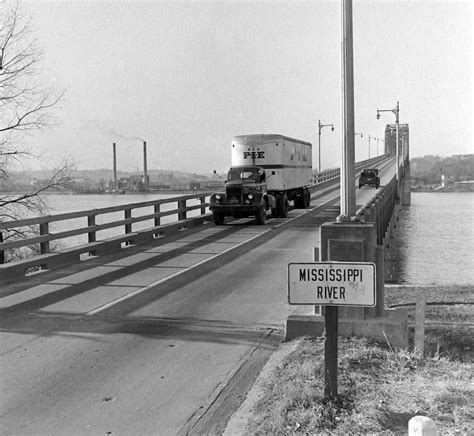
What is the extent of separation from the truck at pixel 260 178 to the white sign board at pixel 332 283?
19179 mm

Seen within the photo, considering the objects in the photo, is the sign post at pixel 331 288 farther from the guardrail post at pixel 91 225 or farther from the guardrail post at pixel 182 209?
the guardrail post at pixel 182 209

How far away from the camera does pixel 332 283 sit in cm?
509

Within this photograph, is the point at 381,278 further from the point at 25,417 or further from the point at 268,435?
the point at 25,417

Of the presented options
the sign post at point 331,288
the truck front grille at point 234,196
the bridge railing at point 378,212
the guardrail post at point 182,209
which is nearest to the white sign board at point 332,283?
the sign post at point 331,288

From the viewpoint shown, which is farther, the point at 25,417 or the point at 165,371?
the point at 165,371

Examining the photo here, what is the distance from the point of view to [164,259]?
15.2 metres

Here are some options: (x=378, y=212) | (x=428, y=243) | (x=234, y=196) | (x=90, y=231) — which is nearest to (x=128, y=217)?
(x=90, y=231)

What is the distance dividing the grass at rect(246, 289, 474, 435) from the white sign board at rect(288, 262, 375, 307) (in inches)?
33.8

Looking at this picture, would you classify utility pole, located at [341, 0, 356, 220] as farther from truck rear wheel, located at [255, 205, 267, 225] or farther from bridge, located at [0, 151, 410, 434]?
truck rear wheel, located at [255, 205, 267, 225]

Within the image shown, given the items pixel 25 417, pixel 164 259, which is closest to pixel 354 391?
pixel 25 417

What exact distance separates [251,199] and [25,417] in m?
19.6

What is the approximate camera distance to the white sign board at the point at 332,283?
16.4 feet

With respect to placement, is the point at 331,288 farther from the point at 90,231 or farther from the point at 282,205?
the point at 282,205

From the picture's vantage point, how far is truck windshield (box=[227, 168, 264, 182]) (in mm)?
25719
